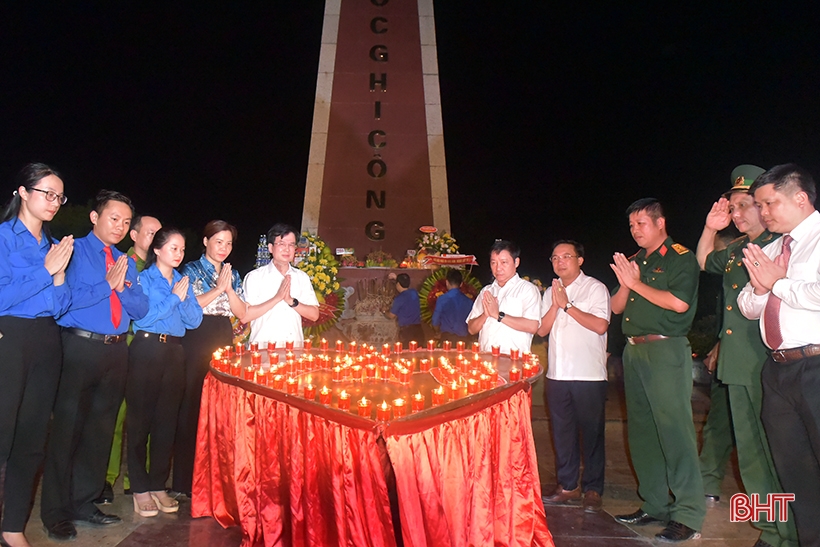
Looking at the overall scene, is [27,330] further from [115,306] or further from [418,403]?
[418,403]

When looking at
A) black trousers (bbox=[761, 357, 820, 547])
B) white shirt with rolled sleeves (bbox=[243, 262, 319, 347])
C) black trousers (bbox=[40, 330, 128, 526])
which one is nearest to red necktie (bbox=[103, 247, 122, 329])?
black trousers (bbox=[40, 330, 128, 526])

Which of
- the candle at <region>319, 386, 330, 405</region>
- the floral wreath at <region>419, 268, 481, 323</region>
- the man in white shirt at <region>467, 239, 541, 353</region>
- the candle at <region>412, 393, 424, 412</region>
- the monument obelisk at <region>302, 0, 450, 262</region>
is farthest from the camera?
the monument obelisk at <region>302, 0, 450, 262</region>

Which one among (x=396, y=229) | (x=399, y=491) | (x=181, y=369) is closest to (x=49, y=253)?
(x=181, y=369)

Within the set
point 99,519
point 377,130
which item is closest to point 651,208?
point 99,519

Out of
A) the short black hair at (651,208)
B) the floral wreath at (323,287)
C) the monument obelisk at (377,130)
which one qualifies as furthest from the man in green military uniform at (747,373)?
the monument obelisk at (377,130)

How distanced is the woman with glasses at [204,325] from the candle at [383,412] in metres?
1.64

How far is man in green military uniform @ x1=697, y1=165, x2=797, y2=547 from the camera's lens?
300cm

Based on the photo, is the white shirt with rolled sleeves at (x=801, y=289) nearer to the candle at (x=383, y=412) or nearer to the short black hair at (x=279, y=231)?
the candle at (x=383, y=412)

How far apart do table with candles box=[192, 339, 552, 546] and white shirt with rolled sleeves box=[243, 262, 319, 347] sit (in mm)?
431

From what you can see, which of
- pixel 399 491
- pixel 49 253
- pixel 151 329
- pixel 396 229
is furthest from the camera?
pixel 396 229

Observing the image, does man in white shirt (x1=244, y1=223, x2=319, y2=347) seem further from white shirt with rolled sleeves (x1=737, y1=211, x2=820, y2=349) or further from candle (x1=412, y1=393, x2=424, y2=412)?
white shirt with rolled sleeves (x1=737, y1=211, x2=820, y2=349)

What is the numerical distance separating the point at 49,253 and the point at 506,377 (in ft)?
7.76

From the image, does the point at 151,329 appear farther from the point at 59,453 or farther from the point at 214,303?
the point at 59,453

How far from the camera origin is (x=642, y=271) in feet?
11.5
